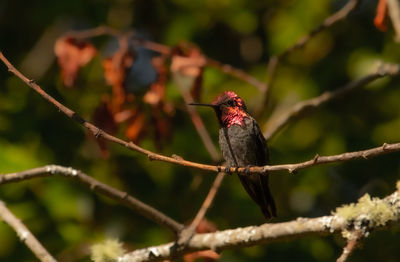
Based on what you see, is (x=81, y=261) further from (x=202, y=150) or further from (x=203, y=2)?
(x=203, y=2)

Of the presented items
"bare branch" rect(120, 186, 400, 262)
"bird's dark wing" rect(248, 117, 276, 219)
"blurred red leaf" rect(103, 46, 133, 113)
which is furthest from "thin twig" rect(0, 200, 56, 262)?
"bird's dark wing" rect(248, 117, 276, 219)

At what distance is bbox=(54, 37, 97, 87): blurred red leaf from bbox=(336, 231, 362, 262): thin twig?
200 cm

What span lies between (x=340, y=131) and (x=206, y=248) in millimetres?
2051

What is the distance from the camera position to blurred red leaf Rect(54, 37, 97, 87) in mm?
4090

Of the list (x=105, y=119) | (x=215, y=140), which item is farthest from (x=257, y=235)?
(x=215, y=140)

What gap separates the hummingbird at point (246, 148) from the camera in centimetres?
402

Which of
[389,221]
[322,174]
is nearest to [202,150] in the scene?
[322,174]

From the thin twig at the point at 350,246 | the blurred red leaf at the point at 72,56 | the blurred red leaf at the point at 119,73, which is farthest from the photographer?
the blurred red leaf at the point at 72,56

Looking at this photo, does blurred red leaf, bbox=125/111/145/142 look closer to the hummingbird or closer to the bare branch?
the hummingbird

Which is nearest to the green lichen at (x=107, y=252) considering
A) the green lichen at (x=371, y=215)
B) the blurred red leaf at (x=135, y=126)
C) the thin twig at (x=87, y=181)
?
the thin twig at (x=87, y=181)

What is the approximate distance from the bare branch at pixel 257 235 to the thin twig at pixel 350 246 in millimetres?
104

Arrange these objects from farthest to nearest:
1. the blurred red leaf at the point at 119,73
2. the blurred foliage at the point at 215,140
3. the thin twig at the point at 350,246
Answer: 1. the blurred foliage at the point at 215,140
2. the blurred red leaf at the point at 119,73
3. the thin twig at the point at 350,246

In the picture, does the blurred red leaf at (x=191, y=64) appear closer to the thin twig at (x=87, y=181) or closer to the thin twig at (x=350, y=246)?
the thin twig at (x=87, y=181)

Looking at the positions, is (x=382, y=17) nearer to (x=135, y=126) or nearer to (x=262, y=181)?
(x=262, y=181)
